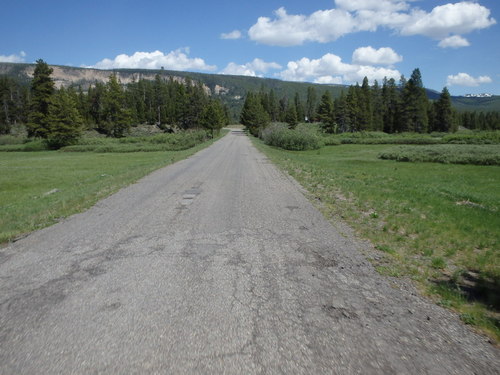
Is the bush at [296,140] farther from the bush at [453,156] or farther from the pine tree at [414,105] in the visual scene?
the pine tree at [414,105]

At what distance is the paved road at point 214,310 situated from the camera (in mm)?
3055

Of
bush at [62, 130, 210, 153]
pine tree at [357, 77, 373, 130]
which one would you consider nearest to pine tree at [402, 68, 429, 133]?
pine tree at [357, 77, 373, 130]

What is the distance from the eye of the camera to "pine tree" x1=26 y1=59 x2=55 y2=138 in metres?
52.7

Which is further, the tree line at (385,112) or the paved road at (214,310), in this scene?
the tree line at (385,112)

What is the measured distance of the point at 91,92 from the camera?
92625 mm

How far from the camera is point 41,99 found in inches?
2104

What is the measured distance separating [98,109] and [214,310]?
97900 mm

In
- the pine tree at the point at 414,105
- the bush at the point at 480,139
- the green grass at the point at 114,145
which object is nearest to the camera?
the bush at the point at 480,139

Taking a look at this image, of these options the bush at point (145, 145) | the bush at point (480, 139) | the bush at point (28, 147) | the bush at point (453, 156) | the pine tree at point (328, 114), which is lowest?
the bush at point (28, 147)

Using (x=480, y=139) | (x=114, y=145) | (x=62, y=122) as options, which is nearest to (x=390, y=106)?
(x=480, y=139)

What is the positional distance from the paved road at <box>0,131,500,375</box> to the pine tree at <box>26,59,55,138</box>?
56.5m

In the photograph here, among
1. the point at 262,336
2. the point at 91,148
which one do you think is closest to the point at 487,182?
the point at 262,336

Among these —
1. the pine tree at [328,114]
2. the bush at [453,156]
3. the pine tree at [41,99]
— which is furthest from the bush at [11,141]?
the pine tree at [328,114]

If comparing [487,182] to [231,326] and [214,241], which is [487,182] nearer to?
[214,241]
